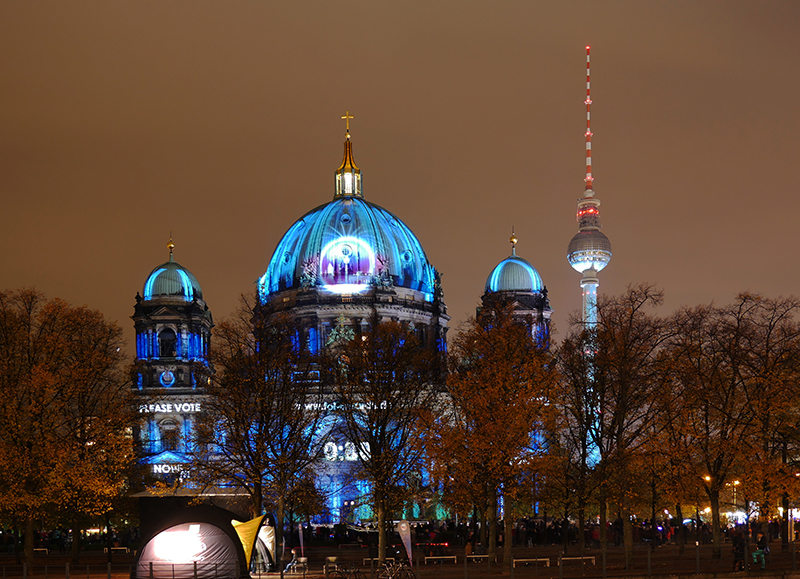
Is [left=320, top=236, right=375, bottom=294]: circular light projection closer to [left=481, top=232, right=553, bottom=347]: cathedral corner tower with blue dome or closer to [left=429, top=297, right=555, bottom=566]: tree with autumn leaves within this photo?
[left=481, top=232, right=553, bottom=347]: cathedral corner tower with blue dome

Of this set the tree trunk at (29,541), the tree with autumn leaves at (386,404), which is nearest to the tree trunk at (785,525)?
the tree with autumn leaves at (386,404)

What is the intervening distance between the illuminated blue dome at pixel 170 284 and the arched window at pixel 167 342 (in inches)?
168

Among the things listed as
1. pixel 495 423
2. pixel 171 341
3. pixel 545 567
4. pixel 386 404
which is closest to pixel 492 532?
pixel 545 567

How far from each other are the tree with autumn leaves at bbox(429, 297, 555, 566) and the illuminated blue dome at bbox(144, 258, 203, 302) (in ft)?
261

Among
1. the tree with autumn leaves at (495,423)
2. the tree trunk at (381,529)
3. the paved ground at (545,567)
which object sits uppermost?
the tree with autumn leaves at (495,423)

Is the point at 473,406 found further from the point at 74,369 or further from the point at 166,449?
the point at 166,449

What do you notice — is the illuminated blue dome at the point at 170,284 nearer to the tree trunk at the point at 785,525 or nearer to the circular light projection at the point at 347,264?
the circular light projection at the point at 347,264

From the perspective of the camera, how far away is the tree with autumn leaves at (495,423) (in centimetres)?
5812

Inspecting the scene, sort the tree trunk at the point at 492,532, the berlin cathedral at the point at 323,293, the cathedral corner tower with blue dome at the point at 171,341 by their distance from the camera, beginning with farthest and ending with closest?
the berlin cathedral at the point at 323,293 → the cathedral corner tower with blue dome at the point at 171,341 → the tree trunk at the point at 492,532

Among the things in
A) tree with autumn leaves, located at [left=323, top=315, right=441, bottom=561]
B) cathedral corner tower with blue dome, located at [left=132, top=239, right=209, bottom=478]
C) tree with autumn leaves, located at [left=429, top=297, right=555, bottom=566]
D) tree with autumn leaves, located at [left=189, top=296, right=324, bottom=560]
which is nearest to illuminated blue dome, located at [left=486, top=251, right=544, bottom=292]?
cathedral corner tower with blue dome, located at [left=132, top=239, right=209, bottom=478]

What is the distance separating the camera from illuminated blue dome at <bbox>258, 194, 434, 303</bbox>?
5620 inches

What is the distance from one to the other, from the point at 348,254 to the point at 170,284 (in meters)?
20.6

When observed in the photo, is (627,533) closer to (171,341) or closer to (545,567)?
(545,567)

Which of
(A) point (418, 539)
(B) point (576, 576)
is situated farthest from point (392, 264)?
(B) point (576, 576)
